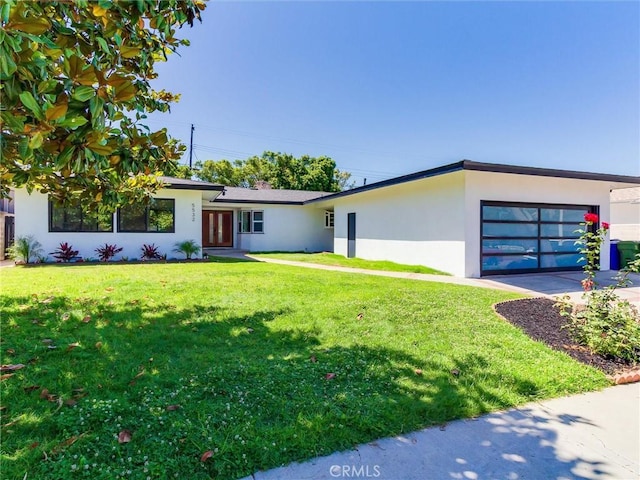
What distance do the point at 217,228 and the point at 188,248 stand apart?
24.5 ft

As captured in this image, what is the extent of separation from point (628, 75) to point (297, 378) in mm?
13045

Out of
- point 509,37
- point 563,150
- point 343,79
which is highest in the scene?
point 343,79

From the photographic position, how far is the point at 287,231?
18891 mm

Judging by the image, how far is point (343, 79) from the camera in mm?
15391

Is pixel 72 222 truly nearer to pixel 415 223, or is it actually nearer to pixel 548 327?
pixel 415 223

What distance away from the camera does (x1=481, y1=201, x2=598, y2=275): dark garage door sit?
9.97 meters

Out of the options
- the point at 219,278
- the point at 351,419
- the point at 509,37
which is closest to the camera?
the point at 351,419

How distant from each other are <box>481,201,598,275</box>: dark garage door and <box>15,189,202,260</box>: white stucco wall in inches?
427

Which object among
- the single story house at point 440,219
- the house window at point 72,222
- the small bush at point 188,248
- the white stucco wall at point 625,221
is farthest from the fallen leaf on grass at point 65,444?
the white stucco wall at point 625,221

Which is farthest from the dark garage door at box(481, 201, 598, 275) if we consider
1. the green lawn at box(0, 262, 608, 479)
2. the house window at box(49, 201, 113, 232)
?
the house window at box(49, 201, 113, 232)

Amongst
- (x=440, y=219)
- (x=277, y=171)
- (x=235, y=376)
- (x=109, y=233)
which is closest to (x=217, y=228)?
(x=109, y=233)

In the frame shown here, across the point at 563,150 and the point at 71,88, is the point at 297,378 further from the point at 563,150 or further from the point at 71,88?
the point at 563,150

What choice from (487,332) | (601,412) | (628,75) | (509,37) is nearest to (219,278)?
(487,332)

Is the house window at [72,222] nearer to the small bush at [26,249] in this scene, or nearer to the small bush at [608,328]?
the small bush at [26,249]
